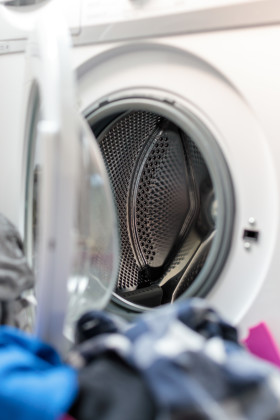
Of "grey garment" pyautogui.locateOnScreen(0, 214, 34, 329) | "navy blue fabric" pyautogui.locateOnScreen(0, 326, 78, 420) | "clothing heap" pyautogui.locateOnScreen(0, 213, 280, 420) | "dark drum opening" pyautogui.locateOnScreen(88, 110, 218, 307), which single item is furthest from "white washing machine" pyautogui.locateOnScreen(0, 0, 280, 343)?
"navy blue fabric" pyautogui.locateOnScreen(0, 326, 78, 420)

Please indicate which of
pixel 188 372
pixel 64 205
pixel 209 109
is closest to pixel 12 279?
pixel 64 205

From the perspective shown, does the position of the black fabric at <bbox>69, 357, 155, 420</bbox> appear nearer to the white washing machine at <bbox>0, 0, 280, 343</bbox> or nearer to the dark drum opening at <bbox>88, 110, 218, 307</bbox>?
the white washing machine at <bbox>0, 0, 280, 343</bbox>

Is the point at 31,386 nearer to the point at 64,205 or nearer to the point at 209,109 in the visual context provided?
the point at 64,205

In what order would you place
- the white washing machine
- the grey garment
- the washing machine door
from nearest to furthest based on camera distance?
1. the washing machine door
2. the grey garment
3. the white washing machine

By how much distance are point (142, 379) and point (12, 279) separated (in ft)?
0.85

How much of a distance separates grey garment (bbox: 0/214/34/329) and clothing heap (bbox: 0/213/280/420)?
0.38 ft

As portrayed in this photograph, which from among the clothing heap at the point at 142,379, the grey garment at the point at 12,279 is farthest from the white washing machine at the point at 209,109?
the clothing heap at the point at 142,379

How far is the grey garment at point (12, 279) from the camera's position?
60 centimetres

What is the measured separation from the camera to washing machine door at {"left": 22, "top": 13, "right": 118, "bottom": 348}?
0.48 meters

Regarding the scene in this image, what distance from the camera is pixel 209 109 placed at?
757 mm

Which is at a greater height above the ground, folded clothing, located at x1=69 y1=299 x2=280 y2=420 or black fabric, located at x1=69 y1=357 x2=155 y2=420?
folded clothing, located at x1=69 y1=299 x2=280 y2=420

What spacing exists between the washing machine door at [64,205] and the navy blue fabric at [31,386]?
72 mm

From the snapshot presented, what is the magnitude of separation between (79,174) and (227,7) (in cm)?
42

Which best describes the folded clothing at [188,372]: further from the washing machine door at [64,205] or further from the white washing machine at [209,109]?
the white washing machine at [209,109]
